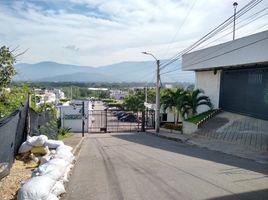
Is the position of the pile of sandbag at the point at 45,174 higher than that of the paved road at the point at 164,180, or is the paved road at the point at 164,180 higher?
the pile of sandbag at the point at 45,174

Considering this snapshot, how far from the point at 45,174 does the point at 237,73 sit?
78.8 ft

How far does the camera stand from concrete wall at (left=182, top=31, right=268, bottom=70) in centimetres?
2345

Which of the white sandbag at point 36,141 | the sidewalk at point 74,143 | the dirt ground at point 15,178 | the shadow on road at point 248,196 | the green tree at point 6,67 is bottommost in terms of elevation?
the sidewalk at point 74,143

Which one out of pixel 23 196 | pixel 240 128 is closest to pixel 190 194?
pixel 23 196

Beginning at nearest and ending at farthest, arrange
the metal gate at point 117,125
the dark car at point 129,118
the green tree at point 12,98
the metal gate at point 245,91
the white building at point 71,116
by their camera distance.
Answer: the green tree at point 12,98, the metal gate at point 245,91, the white building at point 71,116, the metal gate at point 117,125, the dark car at point 129,118

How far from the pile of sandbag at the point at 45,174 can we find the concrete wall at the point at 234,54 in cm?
1611

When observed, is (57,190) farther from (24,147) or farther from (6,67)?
(6,67)

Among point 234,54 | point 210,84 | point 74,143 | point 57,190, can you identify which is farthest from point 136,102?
point 57,190

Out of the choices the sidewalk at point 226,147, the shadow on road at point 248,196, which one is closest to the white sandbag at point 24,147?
the shadow on road at point 248,196

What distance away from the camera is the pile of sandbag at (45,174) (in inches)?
267

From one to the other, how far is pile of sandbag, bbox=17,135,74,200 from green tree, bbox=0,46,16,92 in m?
2.30

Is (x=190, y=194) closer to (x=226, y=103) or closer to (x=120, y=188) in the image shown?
(x=120, y=188)

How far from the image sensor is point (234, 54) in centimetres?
2695

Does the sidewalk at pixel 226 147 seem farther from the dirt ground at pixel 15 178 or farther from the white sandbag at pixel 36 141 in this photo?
the dirt ground at pixel 15 178
